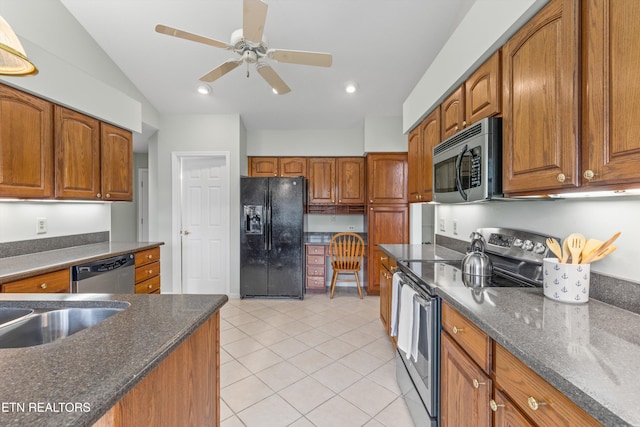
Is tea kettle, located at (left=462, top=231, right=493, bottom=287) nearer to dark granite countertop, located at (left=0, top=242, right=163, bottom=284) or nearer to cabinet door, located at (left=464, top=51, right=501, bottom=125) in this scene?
cabinet door, located at (left=464, top=51, right=501, bottom=125)

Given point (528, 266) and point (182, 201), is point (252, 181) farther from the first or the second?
point (528, 266)

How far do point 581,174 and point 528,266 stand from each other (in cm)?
62

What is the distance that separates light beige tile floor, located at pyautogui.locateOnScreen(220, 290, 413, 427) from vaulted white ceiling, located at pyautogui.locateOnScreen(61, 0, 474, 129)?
8.82 feet

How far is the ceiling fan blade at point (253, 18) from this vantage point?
5.22ft

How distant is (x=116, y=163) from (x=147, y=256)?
1014 mm

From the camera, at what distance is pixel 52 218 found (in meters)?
2.49

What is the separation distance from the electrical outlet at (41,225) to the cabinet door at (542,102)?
3368mm

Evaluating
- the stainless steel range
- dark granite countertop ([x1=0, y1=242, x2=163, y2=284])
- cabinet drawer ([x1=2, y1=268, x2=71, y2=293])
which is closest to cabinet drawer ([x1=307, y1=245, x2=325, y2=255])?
dark granite countertop ([x1=0, y1=242, x2=163, y2=284])

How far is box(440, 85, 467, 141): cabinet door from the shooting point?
5.83 feet

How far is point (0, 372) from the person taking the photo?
60 cm

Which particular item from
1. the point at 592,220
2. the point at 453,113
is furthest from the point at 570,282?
the point at 453,113

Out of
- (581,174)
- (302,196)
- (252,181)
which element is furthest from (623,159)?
(252,181)

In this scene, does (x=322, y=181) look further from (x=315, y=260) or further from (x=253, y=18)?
(x=253, y=18)

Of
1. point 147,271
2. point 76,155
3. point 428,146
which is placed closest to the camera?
point 428,146
